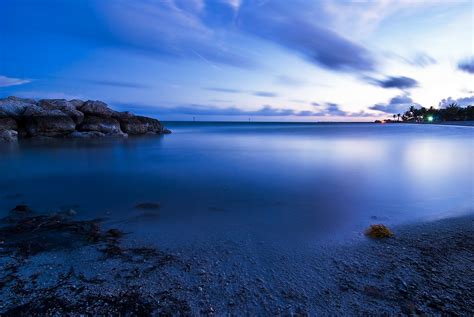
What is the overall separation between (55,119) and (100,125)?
448 cm

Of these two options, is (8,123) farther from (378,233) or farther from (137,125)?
(378,233)

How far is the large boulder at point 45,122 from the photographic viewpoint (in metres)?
27.4

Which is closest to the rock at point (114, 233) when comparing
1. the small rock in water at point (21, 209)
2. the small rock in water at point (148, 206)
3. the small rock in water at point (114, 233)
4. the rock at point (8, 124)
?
the small rock in water at point (114, 233)

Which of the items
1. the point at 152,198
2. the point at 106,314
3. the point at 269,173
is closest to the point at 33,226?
the point at 152,198

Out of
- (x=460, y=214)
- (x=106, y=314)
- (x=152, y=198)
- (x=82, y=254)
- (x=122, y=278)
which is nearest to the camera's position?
(x=106, y=314)

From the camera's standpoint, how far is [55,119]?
28000 millimetres

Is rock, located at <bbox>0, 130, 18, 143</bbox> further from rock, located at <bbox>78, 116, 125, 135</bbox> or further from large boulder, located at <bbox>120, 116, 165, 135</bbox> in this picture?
large boulder, located at <bbox>120, 116, 165, 135</bbox>

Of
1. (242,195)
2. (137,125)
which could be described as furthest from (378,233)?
(137,125)

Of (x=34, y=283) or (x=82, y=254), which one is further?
(x=82, y=254)

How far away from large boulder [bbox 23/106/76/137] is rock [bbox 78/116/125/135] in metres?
2.27

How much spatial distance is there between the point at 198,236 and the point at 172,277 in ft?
4.39

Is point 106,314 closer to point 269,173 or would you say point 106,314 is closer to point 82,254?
point 82,254

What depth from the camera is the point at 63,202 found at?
272 inches

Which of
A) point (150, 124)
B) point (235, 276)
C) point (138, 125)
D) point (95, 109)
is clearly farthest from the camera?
point (150, 124)
